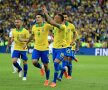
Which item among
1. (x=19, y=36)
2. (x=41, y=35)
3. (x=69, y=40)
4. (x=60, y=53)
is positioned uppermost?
(x=41, y=35)

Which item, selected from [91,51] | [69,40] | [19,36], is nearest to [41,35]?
[19,36]

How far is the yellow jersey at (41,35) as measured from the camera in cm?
1753

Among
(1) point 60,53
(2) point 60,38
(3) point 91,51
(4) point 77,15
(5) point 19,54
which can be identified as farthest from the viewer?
(4) point 77,15

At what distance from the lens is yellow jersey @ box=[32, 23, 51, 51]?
17.5 meters

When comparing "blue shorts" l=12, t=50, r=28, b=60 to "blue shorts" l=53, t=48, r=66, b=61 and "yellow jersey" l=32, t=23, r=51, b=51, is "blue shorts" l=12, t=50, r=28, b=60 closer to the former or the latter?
"yellow jersey" l=32, t=23, r=51, b=51

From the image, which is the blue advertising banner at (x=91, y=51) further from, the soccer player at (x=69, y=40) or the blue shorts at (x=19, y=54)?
Answer: the blue shorts at (x=19, y=54)

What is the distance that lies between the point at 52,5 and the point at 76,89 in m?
33.5

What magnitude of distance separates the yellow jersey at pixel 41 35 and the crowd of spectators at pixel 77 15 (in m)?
25.7

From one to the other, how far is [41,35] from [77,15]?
30.1 m

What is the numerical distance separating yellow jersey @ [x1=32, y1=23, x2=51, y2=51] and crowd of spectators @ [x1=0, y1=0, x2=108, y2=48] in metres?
25.7

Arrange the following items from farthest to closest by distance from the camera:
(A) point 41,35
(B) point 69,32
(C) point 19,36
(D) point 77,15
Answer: (D) point 77,15 < (B) point 69,32 < (C) point 19,36 < (A) point 41,35

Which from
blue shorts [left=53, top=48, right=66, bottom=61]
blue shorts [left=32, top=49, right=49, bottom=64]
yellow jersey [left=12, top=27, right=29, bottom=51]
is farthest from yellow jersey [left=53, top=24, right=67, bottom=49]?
yellow jersey [left=12, top=27, right=29, bottom=51]

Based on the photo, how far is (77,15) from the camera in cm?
4741

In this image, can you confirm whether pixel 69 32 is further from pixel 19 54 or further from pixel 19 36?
pixel 19 54
